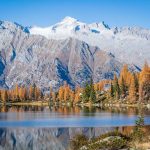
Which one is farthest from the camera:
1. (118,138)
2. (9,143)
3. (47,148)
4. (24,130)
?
(24,130)

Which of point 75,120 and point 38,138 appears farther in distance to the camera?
point 75,120

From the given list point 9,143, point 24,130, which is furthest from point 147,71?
point 9,143

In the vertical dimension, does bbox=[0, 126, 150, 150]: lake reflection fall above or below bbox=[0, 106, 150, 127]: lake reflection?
below

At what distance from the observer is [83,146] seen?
170 feet

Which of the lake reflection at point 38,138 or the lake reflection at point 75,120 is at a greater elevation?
the lake reflection at point 75,120

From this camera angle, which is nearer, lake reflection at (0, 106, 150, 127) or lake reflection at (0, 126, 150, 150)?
lake reflection at (0, 126, 150, 150)

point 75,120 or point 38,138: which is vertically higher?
point 75,120

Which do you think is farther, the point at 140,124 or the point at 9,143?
the point at 9,143

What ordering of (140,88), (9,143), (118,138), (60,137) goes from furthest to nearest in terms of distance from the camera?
(140,88) → (60,137) → (9,143) → (118,138)

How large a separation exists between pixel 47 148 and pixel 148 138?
14600 mm

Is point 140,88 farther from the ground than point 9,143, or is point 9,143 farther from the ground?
point 140,88

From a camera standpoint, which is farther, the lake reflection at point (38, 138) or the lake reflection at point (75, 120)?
the lake reflection at point (75, 120)

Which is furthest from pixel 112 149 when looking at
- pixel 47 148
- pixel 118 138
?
pixel 47 148

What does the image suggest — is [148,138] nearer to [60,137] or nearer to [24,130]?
[60,137]
